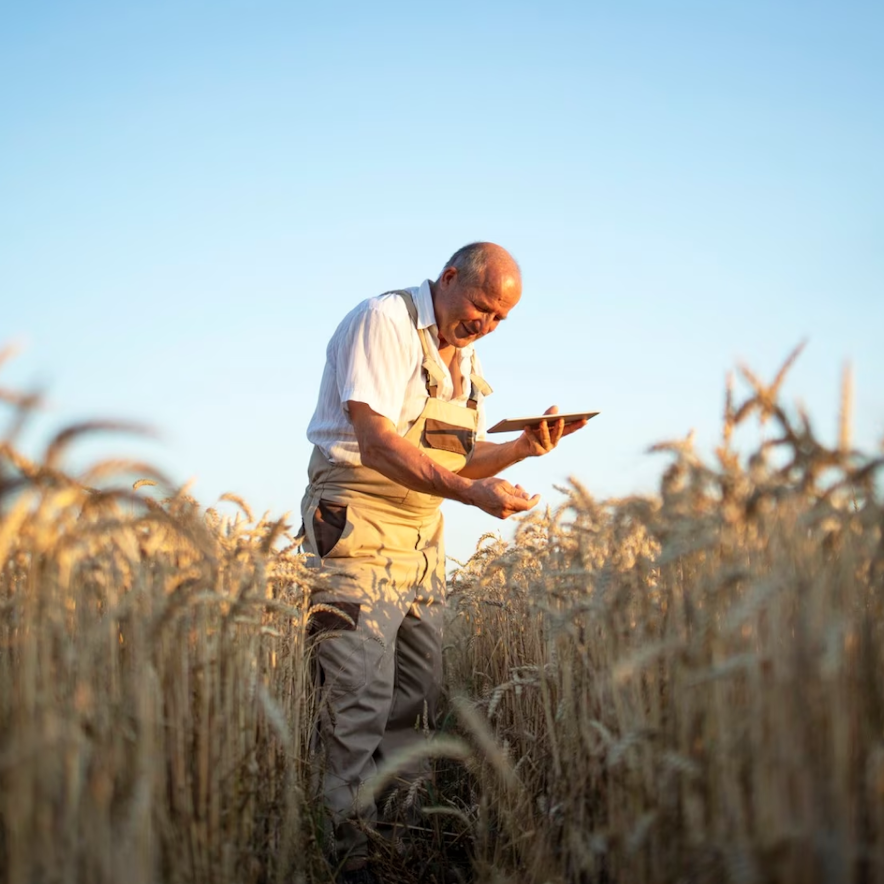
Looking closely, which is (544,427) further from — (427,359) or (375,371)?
(375,371)

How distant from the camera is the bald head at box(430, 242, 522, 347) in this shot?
4.48 meters

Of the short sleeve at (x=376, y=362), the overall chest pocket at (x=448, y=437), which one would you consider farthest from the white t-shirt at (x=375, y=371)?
the overall chest pocket at (x=448, y=437)

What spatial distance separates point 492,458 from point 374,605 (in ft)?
3.66

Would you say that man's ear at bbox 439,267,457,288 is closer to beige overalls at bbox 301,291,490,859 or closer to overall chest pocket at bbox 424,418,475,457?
beige overalls at bbox 301,291,490,859

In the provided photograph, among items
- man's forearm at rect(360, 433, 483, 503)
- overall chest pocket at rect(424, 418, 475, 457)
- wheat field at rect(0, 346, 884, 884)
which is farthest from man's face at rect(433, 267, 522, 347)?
wheat field at rect(0, 346, 884, 884)

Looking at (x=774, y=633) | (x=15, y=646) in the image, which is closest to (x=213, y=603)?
(x=15, y=646)

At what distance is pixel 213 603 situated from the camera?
296 cm

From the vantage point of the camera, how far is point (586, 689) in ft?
9.64

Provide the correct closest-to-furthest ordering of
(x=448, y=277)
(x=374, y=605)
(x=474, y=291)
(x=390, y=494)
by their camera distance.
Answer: (x=374, y=605)
(x=390, y=494)
(x=474, y=291)
(x=448, y=277)

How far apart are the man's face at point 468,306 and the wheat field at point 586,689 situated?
1.51 meters

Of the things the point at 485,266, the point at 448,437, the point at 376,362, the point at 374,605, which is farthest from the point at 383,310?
the point at 374,605

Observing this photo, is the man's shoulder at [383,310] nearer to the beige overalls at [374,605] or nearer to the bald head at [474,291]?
the beige overalls at [374,605]

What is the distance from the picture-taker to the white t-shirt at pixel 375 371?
4.06 meters

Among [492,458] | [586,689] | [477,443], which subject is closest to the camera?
[586,689]
